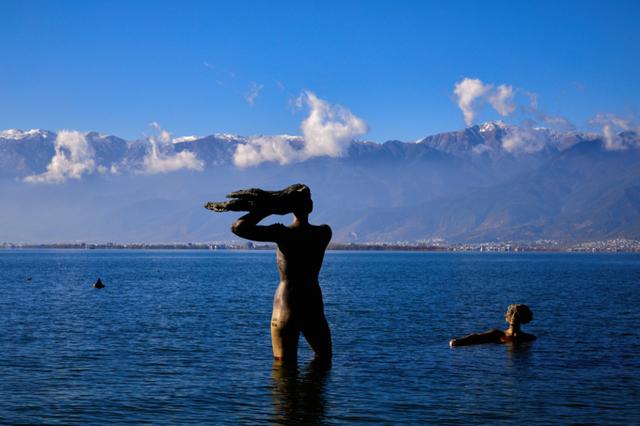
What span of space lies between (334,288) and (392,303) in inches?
954

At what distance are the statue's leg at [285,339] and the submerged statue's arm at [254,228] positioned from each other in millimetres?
2800

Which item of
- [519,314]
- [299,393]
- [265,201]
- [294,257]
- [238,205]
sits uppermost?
[265,201]

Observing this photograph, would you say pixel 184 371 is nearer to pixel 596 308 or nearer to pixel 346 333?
pixel 346 333

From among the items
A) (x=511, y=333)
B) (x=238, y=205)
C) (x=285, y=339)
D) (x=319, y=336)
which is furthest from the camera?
(x=511, y=333)

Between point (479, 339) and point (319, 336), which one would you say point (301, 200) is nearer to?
point (319, 336)

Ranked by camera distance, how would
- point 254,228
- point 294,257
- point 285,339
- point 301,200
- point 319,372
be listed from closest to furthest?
1. point 254,228
2. point 301,200
3. point 294,257
4. point 285,339
5. point 319,372

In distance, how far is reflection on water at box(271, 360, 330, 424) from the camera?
21359 millimetres

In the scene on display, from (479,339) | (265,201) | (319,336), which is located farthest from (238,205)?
(479,339)

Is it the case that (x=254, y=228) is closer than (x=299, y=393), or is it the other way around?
(x=254, y=228)

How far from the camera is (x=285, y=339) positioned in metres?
25.5

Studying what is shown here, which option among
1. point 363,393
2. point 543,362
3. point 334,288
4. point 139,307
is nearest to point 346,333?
point 543,362

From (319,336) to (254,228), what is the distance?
15.2 ft

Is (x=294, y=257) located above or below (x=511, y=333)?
above

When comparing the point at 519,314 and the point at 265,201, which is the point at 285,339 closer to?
the point at 265,201
